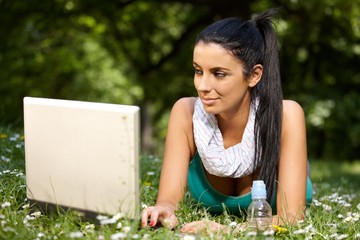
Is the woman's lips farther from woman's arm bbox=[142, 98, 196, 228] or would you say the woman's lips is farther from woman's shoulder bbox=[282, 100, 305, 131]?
woman's shoulder bbox=[282, 100, 305, 131]

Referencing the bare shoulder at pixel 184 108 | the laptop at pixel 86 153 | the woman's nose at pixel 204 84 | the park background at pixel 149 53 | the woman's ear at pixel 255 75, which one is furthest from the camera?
the park background at pixel 149 53

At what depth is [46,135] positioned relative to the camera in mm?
2832

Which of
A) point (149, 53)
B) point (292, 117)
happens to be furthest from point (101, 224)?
point (149, 53)

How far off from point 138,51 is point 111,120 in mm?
14660

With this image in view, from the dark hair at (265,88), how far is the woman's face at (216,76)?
0.11m

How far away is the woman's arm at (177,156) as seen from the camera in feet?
11.6

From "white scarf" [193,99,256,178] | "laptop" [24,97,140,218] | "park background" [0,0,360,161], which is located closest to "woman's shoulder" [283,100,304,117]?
"white scarf" [193,99,256,178]

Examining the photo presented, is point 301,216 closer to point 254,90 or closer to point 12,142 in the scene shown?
point 254,90

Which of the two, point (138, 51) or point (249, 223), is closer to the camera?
point (249, 223)

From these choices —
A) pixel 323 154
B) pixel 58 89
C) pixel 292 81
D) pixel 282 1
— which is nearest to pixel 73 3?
pixel 282 1

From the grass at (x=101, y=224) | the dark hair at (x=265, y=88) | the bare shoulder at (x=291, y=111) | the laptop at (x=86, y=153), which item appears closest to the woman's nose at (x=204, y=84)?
the dark hair at (x=265, y=88)

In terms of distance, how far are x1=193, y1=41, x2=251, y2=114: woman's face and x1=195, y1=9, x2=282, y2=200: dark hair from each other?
108 mm

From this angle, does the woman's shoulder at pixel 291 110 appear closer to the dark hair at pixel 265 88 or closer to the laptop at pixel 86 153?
the dark hair at pixel 265 88

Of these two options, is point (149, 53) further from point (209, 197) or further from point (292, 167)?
point (292, 167)
